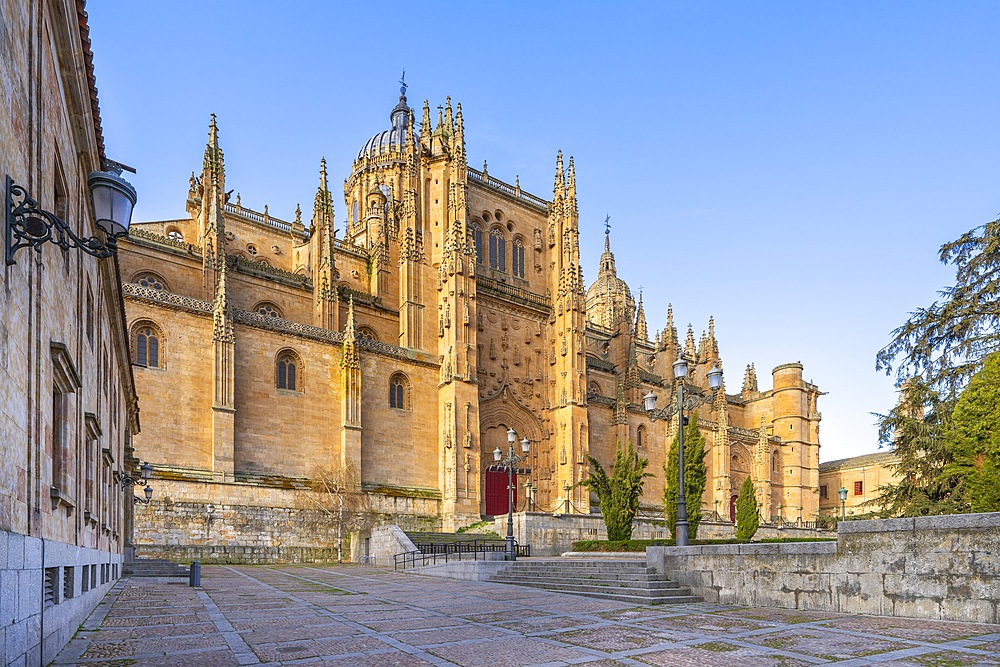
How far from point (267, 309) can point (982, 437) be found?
3213cm

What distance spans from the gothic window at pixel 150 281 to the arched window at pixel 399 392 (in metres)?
11.8

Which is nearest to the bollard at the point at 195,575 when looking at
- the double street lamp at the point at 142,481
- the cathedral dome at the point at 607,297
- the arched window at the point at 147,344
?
the double street lamp at the point at 142,481

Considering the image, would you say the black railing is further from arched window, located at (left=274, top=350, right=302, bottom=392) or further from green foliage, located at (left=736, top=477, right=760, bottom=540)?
green foliage, located at (left=736, top=477, right=760, bottom=540)

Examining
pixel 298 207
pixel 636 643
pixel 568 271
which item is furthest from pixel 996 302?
pixel 298 207

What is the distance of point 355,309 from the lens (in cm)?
3888

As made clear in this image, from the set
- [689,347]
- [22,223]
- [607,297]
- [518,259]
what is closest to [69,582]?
[22,223]

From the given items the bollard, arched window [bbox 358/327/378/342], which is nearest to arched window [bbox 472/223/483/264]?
arched window [bbox 358/327/378/342]

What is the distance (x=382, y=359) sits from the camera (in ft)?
117

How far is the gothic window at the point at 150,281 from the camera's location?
3281 cm

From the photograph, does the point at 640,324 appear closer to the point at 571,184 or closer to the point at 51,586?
the point at 571,184

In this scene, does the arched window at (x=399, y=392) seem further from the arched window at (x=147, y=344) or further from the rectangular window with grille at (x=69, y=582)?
the rectangular window with grille at (x=69, y=582)

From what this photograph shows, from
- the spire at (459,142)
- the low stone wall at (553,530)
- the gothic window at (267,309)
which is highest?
the spire at (459,142)

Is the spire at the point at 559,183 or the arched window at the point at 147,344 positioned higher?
the spire at the point at 559,183

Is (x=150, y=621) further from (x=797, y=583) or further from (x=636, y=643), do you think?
(x=797, y=583)
